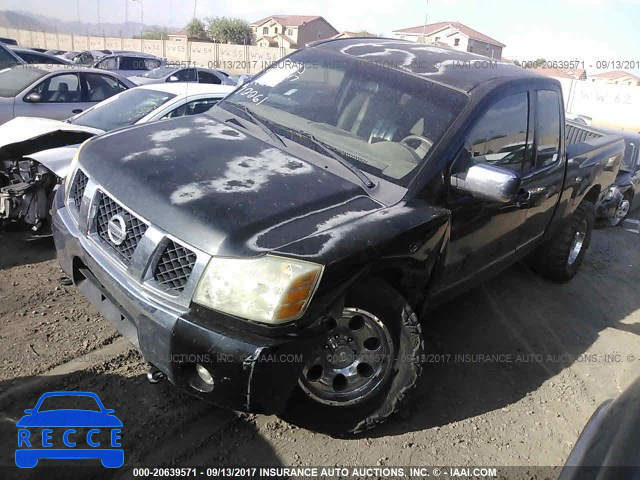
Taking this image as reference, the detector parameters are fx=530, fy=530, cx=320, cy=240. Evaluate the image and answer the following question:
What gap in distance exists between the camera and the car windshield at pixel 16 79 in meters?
8.01

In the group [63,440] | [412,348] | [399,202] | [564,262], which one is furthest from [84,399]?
[564,262]

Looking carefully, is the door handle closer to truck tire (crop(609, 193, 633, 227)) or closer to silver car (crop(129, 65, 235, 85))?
truck tire (crop(609, 193, 633, 227))

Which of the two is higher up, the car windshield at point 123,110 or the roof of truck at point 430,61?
the roof of truck at point 430,61

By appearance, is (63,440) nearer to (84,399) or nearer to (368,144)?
(84,399)

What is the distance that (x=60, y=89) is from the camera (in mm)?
8352

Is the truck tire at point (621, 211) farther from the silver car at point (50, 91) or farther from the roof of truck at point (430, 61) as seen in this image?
the silver car at point (50, 91)

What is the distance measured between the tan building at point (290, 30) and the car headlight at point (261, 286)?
72.8 m

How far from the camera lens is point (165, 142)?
10.1 feet

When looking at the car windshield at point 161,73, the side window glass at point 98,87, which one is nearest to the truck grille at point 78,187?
the side window glass at point 98,87

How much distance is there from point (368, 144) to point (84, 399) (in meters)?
2.19

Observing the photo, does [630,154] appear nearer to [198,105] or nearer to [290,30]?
[198,105]

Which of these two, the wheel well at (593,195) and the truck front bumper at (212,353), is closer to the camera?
the truck front bumper at (212,353)

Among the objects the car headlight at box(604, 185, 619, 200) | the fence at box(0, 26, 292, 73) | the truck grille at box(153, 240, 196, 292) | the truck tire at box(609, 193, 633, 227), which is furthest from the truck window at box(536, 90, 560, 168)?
the fence at box(0, 26, 292, 73)

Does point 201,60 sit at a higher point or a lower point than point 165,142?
lower
